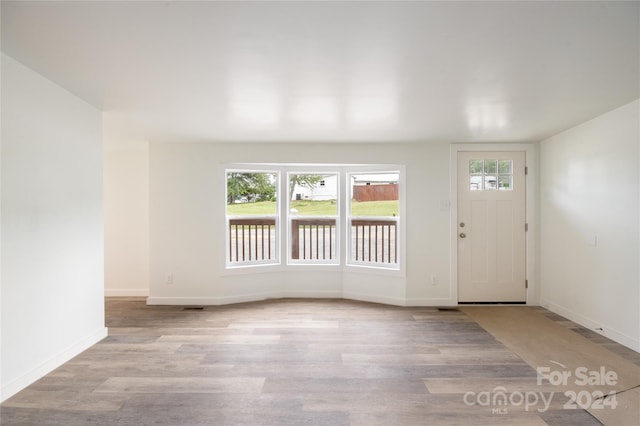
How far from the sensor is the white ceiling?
5.34ft

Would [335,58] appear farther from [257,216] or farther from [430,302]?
[430,302]

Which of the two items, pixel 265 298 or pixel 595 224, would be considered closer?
pixel 595 224

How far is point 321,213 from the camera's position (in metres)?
5.05

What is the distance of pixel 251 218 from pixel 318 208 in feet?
3.26

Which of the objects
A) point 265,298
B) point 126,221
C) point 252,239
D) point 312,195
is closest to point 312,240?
point 312,195

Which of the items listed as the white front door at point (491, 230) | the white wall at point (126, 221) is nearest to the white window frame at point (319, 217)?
the white front door at point (491, 230)


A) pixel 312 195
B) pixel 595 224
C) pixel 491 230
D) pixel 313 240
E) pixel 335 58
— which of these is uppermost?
pixel 335 58

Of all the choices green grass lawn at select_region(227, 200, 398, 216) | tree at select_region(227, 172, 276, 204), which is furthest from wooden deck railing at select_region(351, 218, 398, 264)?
tree at select_region(227, 172, 276, 204)

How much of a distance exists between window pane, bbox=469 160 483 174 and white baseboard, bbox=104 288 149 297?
503 centimetres

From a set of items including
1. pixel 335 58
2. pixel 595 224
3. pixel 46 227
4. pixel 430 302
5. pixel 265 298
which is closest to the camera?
pixel 335 58

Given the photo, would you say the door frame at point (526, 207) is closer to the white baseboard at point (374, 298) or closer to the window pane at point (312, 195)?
the white baseboard at point (374, 298)

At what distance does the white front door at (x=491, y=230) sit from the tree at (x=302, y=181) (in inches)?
80.3

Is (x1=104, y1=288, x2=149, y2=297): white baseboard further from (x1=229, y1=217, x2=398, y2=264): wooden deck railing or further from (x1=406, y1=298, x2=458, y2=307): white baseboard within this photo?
(x1=406, y1=298, x2=458, y2=307): white baseboard

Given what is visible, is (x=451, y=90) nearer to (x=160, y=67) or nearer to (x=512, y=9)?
(x=512, y=9)
